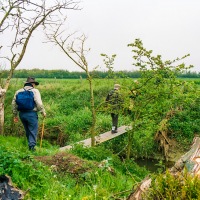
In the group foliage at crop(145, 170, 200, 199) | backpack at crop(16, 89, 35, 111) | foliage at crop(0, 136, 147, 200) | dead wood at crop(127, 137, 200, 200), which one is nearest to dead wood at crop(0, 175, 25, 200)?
foliage at crop(0, 136, 147, 200)

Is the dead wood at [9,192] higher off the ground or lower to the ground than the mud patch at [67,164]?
higher

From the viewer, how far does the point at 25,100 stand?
34.1 ft

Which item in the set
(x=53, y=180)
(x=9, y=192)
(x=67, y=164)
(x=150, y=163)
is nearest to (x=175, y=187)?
(x=9, y=192)

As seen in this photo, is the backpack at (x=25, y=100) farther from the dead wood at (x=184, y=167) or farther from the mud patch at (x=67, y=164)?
the dead wood at (x=184, y=167)

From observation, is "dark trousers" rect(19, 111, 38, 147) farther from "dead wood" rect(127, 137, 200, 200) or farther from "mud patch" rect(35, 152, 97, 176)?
"dead wood" rect(127, 137, 200, 200)

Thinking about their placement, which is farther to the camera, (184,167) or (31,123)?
(31,123)

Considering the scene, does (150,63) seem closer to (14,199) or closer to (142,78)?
(142,78)

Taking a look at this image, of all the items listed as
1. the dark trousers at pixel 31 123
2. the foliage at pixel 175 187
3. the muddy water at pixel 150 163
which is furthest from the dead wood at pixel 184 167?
the muddy water at pixel 150 163

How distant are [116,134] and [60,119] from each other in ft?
13.2

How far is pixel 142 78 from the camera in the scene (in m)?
11.1

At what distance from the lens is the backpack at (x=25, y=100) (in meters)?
10.4

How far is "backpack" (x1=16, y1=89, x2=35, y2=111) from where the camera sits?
1039 centimetres

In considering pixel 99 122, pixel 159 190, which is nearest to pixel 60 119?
pixel 99 122

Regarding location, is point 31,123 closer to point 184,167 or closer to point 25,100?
point 25,100
